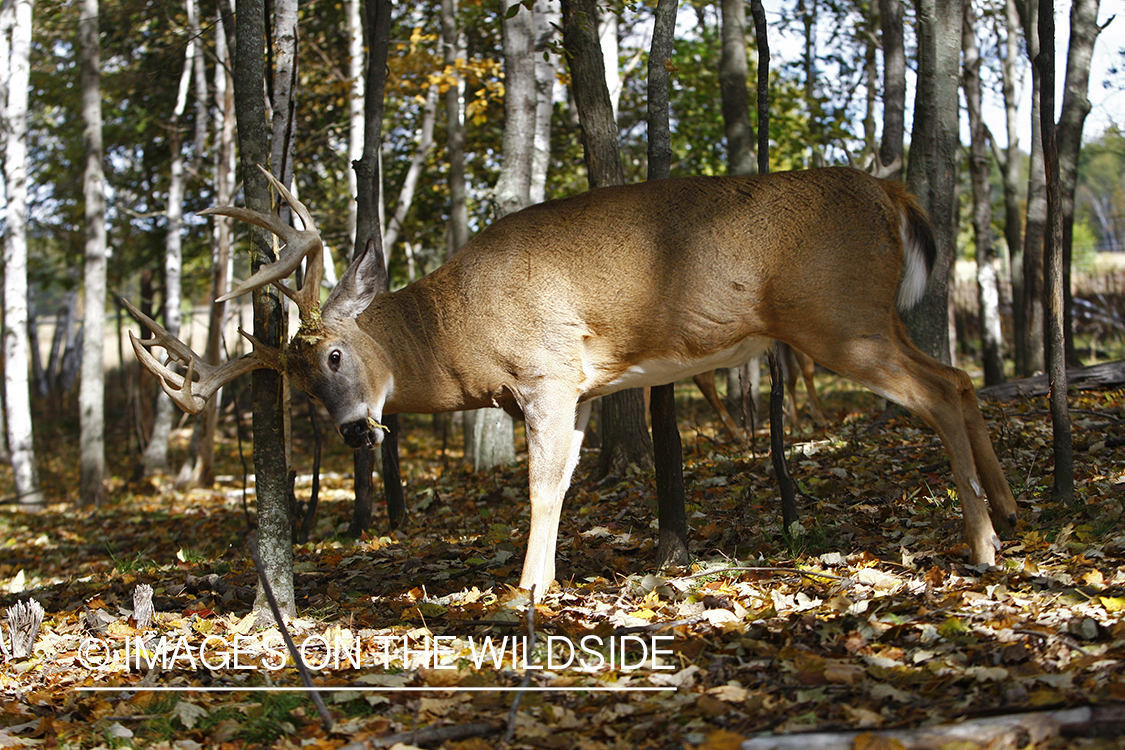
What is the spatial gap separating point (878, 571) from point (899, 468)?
265cm

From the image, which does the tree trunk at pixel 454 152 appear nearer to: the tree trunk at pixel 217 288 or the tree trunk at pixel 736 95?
the tree trunk at pixel 217 288

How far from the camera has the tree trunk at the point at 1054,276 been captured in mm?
5609

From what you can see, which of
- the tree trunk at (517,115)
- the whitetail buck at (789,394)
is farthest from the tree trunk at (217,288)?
the whitetail buck at (789,394)

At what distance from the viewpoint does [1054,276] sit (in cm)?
566

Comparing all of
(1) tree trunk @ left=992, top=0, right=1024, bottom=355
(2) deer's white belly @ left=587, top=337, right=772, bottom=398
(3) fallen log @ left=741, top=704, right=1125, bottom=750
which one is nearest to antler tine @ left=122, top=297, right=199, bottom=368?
(2) deer's white belly @ left=587, top=337, right=772, bottom=398

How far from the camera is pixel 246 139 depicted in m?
5.48

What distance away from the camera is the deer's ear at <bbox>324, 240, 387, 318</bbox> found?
→ 601cm

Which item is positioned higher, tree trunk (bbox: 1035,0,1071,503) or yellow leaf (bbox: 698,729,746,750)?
tree trunk (bbox: 1035,0,1071,503)

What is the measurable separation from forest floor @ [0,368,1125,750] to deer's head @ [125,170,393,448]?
1.23 metres

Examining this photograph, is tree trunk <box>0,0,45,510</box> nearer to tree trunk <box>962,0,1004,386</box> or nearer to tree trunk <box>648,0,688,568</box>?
tree trunk <box>648,0,688,568</box>

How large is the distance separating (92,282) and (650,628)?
45.3ft

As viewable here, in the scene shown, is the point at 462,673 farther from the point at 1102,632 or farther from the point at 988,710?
the point at 1102,632

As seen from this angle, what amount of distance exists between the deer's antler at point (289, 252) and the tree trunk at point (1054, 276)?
4491 mm

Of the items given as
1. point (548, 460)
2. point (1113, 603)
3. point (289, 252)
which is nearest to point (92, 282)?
point (289, 252)
